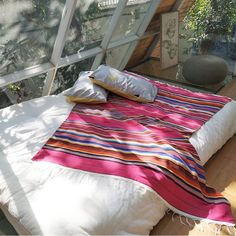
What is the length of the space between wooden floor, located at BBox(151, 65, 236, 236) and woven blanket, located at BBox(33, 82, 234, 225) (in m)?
0.07

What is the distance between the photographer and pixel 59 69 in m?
3.40

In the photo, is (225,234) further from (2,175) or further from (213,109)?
(2,175)

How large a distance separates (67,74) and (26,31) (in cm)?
97

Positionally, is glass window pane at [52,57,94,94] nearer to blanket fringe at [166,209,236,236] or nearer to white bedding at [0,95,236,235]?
white bedding at [0,95,236,235]

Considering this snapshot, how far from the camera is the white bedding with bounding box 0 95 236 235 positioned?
4.83ft

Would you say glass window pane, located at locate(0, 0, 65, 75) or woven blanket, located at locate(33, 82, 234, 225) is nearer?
woven blanket, located at locate(33, 82, 234, 225)

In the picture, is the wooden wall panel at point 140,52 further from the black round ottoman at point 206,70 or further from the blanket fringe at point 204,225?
the blanket fringe at point 204,225

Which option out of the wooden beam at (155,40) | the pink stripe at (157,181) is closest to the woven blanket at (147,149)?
the pink stripe at (157,181)

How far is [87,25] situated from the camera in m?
3.28

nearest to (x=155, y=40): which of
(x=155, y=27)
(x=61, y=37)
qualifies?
(x=155, y=27)

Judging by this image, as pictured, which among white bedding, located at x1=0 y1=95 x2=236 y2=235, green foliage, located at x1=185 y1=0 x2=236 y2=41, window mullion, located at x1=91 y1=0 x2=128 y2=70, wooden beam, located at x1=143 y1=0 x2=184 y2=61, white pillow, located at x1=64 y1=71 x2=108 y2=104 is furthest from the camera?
wooden beam, located at x1=143 y1=0 x2=184 y2=61

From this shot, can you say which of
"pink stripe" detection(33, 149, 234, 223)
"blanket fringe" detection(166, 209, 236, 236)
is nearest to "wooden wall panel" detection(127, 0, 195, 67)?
"pink stripe" detection(33, 149, 234, 223)

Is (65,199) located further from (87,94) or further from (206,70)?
(206,70)

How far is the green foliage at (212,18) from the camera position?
414 cm
